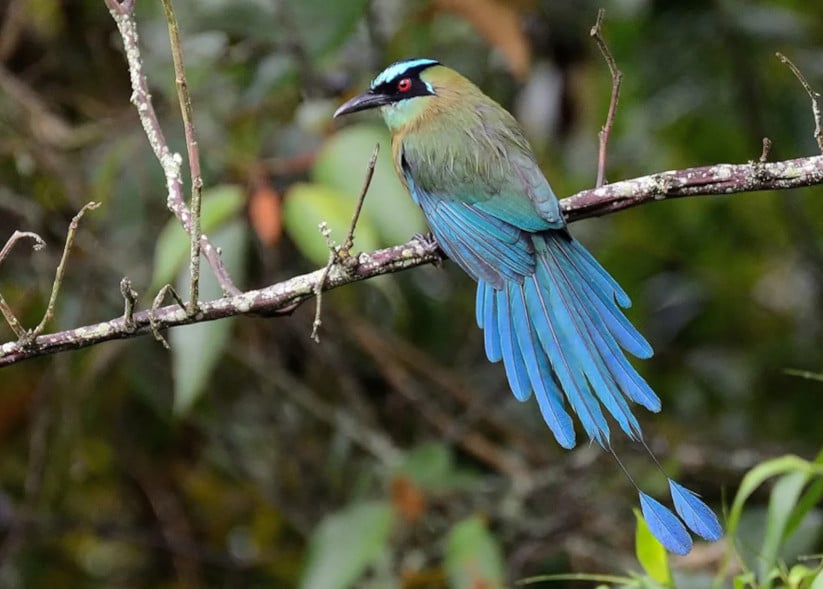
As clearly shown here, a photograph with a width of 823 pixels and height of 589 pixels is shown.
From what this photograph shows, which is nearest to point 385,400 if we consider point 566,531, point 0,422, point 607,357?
point 566,531

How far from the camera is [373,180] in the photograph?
2.62m

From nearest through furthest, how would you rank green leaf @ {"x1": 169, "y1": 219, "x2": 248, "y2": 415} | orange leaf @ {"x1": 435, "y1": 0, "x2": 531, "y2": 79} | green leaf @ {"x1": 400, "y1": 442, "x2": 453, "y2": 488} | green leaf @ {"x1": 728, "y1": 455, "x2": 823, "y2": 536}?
green leaf @ {"x1": 728, "y1": 455, "x2": 823, "y2": 536}, green leaf @ {"x1": 169, "y1": 219, "x2": 248, "y2": 415}, green leaf @ {"x1": 400, "y1": 442, "x2": 453, "y2": 488}, orange leaf @ {"x1": 435, "y1": 0, "x2": 531, "y2": 79}

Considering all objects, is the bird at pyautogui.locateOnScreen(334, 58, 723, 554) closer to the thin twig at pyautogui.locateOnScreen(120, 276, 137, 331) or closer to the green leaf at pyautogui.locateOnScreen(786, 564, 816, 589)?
the green leaf at pyautogui.locateOnScreen(786, 564, 816, 589)

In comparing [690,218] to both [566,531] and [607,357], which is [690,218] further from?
[607,357]

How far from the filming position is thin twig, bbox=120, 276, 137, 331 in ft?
5.31

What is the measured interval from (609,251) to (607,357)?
6.56 feet

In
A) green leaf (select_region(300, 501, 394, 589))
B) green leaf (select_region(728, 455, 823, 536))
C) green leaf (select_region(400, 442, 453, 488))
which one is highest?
green leaf (select_region(400, 442, 453, 488))

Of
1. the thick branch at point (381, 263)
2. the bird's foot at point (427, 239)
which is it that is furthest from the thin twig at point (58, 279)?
the bird's foot at point (427, 239)

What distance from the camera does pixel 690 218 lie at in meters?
4.12

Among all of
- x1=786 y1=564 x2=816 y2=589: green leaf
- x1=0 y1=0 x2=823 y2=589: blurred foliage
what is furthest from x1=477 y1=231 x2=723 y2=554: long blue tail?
x1=0 y1=0 x2=823 y2=589: blurred foliage

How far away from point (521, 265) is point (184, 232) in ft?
2.31

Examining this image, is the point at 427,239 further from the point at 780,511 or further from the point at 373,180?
the point at 780,511

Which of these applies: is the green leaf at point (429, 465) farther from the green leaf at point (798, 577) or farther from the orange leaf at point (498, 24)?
the green leaf at point (798, 577)

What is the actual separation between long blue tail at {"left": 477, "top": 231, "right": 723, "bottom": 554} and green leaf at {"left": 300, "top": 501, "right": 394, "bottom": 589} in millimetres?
893
